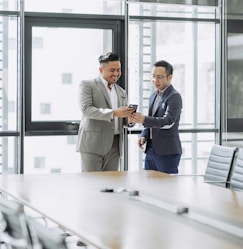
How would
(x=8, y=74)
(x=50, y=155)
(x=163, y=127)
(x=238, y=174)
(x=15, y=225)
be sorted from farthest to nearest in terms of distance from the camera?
(x=50, y=155), (x=8, y=74), (x=163, y=127), (x=238, y=174), (x=15, y=225)

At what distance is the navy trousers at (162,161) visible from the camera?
20.4 feet

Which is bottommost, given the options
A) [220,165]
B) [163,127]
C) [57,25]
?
[220,165]

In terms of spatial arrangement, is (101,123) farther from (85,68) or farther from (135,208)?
(135,208)

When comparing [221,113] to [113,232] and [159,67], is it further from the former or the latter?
[113,232]

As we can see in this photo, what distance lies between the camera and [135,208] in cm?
354

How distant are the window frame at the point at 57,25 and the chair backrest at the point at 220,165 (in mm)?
2500

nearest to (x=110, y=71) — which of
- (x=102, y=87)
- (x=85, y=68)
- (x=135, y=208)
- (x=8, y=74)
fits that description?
(x=102, y=87)

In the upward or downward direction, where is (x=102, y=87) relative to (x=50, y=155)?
upward

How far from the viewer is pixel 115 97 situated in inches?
246

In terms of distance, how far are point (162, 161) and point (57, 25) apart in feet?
7.19

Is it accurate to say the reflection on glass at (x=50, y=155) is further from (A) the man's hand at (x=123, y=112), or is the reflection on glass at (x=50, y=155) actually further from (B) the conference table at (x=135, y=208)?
(B) the conference table at (x=135, y=208)

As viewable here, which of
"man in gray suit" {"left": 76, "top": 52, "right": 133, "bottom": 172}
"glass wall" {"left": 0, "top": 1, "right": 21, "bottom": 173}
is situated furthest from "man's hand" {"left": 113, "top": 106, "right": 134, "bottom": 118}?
"glass wall" {"left": 0, "top": 1, "right": 21, "bottom": 173}

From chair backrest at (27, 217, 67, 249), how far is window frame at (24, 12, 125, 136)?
4.92 metres

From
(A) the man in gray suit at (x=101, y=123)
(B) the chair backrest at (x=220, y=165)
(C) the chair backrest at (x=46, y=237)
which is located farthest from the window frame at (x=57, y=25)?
(C) the chair backrest at (x=46, y=237)
